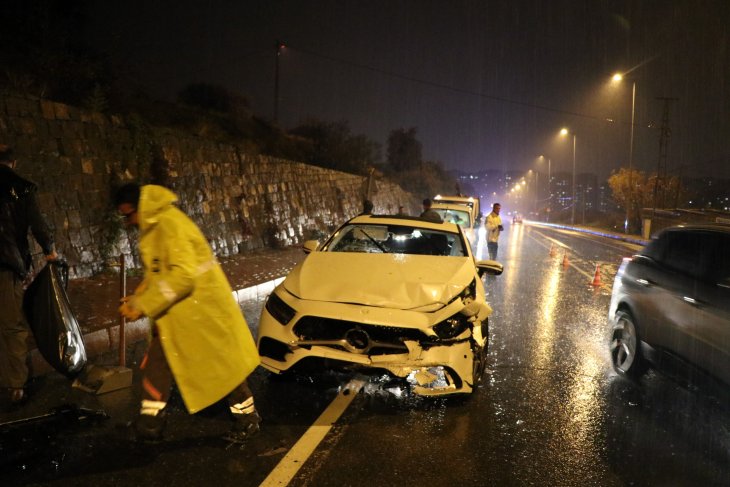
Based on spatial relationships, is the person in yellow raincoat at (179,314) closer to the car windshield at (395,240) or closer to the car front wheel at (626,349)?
the car windshield at (395,240)

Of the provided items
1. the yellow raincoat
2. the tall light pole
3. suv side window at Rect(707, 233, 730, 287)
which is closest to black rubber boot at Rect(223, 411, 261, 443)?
the yellow raincoat

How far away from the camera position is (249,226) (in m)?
16.0

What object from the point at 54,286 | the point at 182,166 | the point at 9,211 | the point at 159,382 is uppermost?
the point at 182,166

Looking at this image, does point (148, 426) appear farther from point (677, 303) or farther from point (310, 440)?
point (677, 303)

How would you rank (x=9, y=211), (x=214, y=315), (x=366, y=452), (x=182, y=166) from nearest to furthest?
(x=214, y=315), (x=366, y=452), (x=9, y=211), (x=182, y=166)

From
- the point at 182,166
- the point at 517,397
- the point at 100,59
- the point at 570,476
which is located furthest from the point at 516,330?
the point at 100,59

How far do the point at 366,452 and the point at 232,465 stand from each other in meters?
0.87

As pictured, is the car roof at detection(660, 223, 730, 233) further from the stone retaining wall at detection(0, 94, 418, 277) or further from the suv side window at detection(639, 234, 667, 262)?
the stone retaining wall at detection(0, 94, 418, 277)

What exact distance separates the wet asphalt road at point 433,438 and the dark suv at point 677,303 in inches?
9.3

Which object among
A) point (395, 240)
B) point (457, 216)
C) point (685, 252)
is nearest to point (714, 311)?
point (685, 252)

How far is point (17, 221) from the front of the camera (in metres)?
4.46

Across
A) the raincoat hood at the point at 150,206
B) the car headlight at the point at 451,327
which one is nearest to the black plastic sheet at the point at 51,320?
the raincoat hood at the point at 150,206

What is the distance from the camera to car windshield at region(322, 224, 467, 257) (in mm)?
6684

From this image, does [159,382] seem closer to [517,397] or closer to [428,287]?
[428,287]
